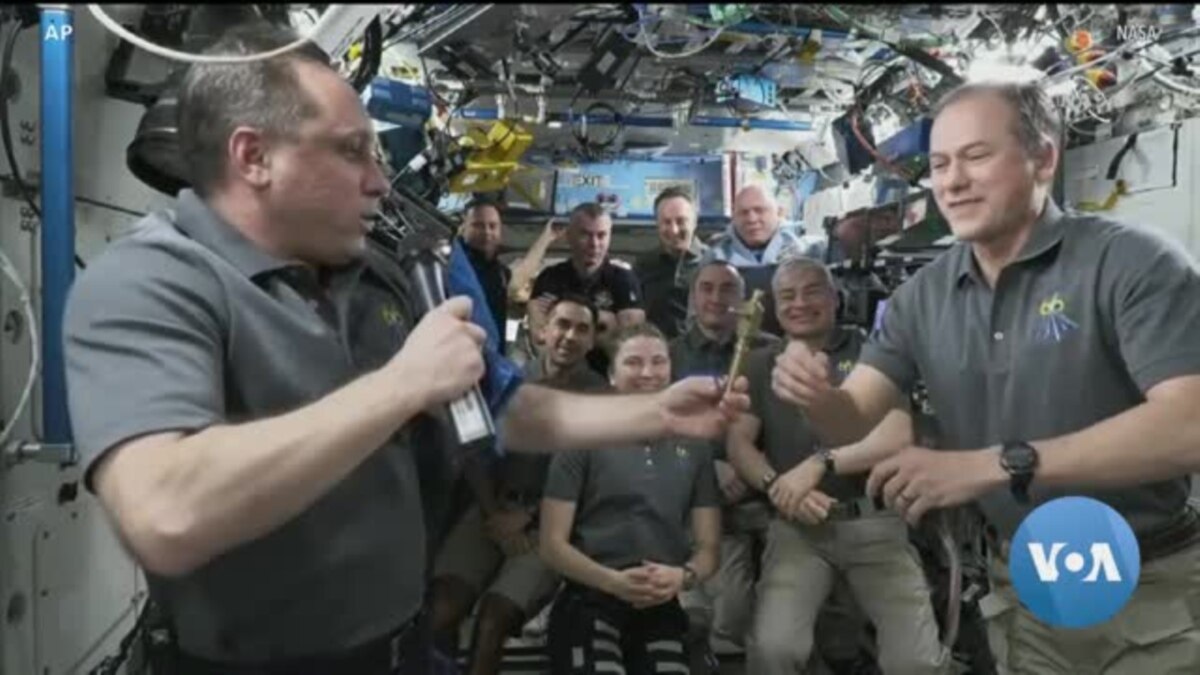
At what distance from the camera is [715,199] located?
6098 millimetres

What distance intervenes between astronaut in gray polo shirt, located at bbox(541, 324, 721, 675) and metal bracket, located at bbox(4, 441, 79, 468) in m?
1.62

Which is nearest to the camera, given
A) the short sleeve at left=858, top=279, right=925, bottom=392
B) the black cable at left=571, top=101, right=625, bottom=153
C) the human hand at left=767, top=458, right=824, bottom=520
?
the short sleeve at left=858, top=279, right=925, bottom=392

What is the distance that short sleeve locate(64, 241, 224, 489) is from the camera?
1002 mm

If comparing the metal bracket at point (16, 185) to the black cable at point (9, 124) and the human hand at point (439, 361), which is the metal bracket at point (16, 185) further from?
the human hand at point (439, 361)

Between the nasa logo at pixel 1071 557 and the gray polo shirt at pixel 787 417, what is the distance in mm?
1955

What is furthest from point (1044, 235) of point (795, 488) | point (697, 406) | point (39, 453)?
point (39, 453)

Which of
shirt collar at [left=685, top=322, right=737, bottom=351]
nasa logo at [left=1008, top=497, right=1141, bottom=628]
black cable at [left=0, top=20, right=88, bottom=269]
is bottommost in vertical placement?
shirt collar at [left=685, top=322, right=737, bottom=351]

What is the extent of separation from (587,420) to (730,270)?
2277 millimetres

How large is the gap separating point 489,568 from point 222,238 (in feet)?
7.66

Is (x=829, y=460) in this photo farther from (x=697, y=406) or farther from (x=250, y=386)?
(x=250, y=386)

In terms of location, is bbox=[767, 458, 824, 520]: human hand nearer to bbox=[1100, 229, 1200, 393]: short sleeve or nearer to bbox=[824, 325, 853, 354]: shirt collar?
bbox=[824, 325, 853, 354]: shirt collar

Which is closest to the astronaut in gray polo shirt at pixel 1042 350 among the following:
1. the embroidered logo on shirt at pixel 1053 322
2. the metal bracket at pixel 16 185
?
the embroidered logo on shirt at pixel 1053 322

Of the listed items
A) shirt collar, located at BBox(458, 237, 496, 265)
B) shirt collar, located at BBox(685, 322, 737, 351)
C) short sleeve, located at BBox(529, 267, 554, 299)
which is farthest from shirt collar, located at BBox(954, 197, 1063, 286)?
shirt collar, located at BBox(458, 237, 496, 265)

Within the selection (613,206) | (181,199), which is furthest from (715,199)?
(181,199)
